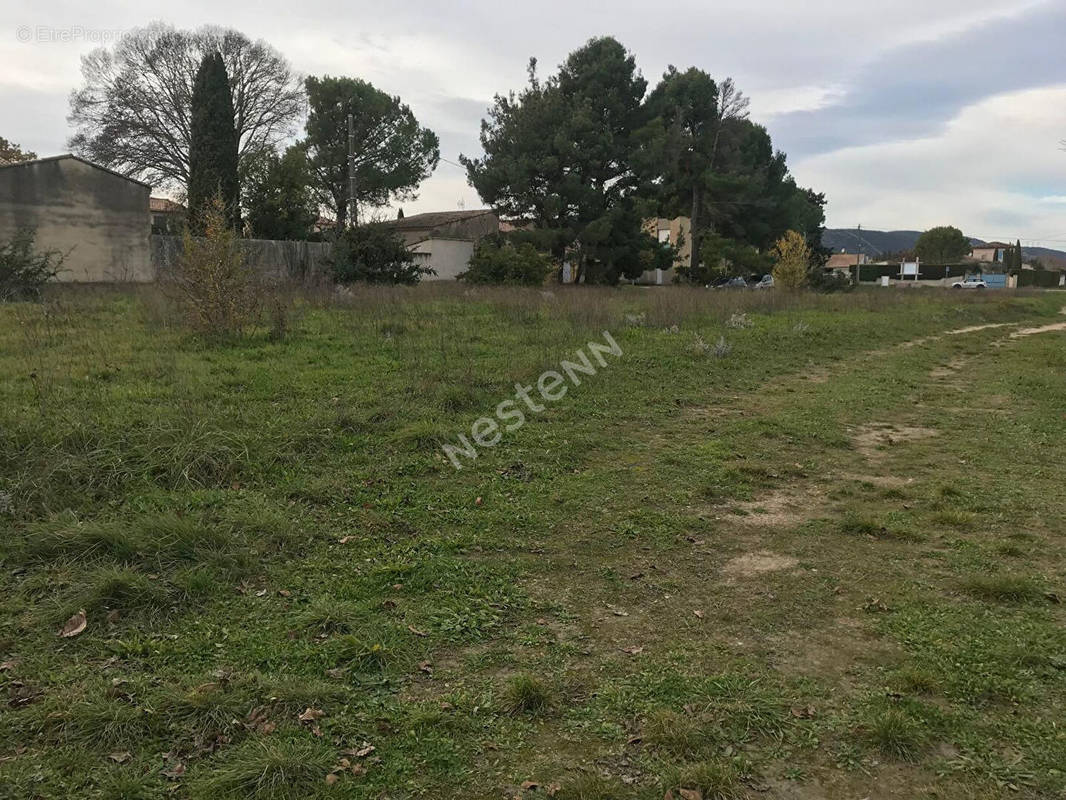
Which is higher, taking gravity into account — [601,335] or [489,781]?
[601,335]

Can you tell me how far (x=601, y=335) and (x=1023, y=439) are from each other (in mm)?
6309

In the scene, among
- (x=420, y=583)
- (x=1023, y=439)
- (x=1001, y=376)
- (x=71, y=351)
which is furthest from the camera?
(x=1001, y=376)

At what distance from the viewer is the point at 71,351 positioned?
8141 millimetres

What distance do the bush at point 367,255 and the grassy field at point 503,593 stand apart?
11.9 meters

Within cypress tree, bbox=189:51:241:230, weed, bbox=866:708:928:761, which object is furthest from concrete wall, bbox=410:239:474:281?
weed, bbox=866:708:928:761

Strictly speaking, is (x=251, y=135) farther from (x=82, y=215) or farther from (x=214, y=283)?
(x=214, y=283)

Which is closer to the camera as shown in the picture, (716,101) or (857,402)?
(857,402)

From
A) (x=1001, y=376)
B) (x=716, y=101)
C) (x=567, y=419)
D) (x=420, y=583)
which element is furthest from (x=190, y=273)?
(x=716, y=101)

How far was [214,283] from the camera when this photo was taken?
9477 millimetres

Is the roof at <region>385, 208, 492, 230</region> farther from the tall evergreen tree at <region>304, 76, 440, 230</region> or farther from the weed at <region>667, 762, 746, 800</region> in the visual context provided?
the weed at <region>667, 762, 746, 800</region>

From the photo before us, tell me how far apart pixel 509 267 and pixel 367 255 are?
6.28 m

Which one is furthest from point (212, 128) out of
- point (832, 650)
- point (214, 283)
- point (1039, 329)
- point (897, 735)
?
point (897, 735)

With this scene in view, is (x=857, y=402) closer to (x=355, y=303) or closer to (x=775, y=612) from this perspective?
(x=775, y=612)

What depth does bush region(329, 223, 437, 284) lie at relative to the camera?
65.0 ft
